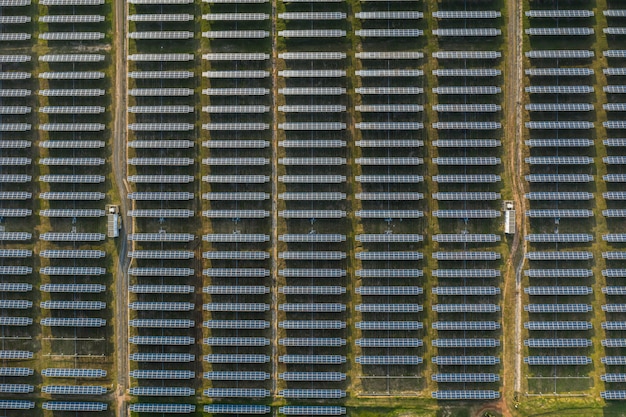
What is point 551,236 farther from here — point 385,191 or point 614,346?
point 385,191

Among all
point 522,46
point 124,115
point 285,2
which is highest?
point 285,2

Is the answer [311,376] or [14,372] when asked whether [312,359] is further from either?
[14,372]

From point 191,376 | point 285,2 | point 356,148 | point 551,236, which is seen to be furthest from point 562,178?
point 191,376

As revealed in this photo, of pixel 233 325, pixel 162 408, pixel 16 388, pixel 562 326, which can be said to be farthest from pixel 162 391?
pixel 562 326

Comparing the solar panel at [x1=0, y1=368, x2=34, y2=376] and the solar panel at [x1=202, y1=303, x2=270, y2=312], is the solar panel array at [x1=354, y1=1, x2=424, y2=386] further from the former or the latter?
the solar panel at [x1=0, y1=368, x2=34, y2=376]

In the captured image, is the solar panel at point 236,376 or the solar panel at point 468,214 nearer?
the solar panel at point 468,214

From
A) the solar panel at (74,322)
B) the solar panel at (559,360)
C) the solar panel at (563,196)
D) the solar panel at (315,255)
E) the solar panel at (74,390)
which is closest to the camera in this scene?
the solar panel at (563,196)

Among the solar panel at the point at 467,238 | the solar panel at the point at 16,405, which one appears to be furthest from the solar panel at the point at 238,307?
the solar panel at the point at 16,405

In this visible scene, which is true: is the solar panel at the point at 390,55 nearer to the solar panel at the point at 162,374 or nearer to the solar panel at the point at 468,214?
the solar panel at the point at 468,214
